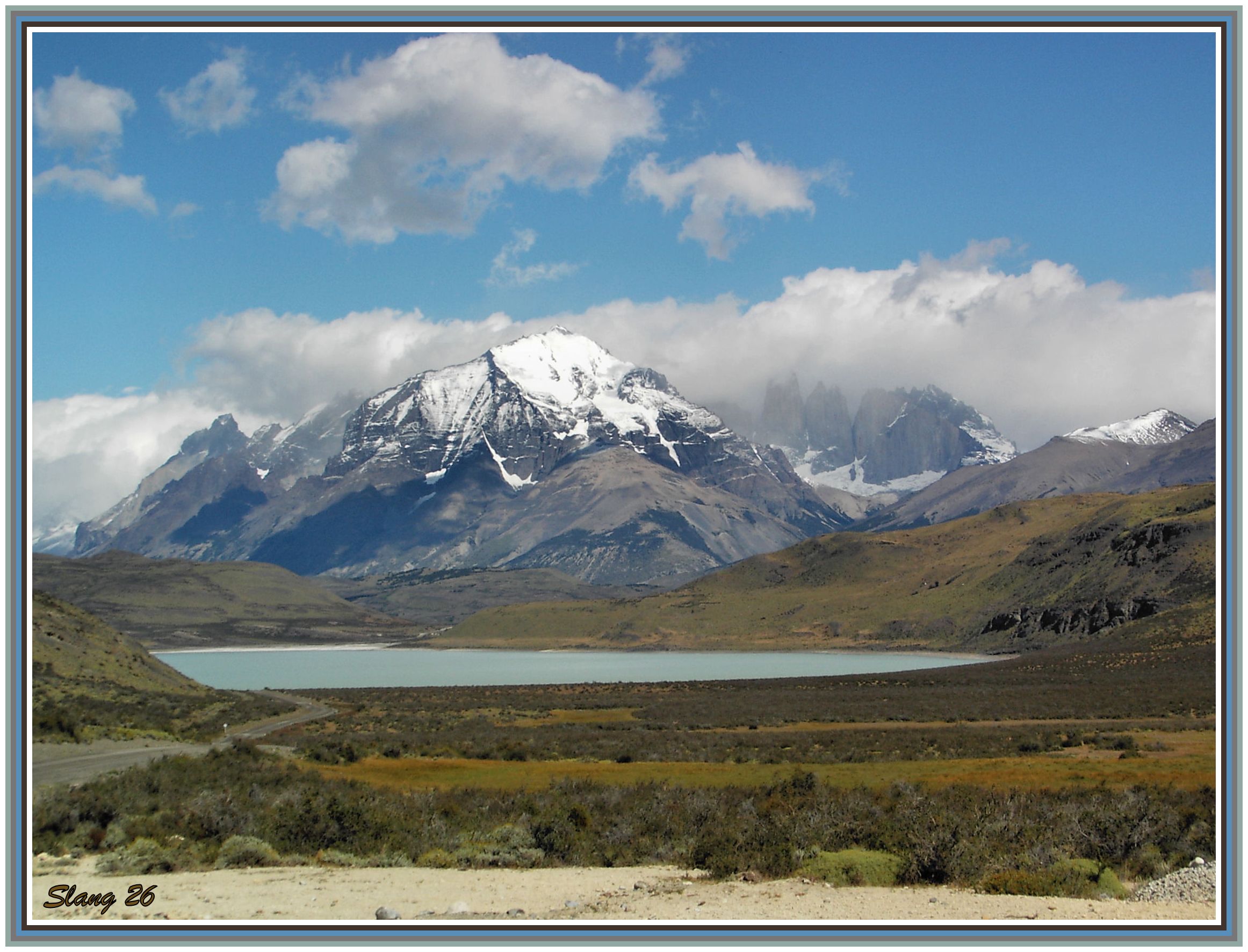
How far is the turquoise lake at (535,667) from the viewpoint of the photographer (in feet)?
406

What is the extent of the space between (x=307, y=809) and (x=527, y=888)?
7.36 metres

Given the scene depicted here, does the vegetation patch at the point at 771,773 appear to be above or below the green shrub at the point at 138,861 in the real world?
below

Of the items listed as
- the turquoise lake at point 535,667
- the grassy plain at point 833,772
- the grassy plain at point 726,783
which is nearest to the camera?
the grassy plain at point 726,783

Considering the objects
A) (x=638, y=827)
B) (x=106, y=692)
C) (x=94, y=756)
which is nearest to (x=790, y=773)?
(x=638, y=827)

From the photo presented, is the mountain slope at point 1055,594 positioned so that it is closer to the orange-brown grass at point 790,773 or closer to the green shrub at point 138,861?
the orange-brown grass at point 790,773

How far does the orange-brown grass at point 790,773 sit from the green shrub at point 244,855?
39.4ft

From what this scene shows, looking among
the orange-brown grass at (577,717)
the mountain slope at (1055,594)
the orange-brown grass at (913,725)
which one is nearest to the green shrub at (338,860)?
the orange-brown grass at (913,725)

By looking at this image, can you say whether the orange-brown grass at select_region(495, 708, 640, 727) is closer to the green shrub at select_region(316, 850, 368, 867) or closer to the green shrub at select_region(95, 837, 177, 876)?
the green shrub at select_region(316, 850, 368, 867)

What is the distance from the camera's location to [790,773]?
119ft

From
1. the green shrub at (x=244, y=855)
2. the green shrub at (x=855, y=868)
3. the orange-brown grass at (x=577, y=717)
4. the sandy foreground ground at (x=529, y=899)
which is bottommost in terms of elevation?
the orange-brown grass at (x=577, y=717)

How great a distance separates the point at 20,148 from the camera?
1224cm

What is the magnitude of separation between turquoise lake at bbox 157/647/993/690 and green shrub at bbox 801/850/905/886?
9424cm

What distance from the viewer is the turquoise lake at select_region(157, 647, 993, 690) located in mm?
123625
